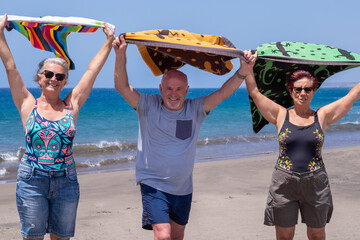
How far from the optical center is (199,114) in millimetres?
4766

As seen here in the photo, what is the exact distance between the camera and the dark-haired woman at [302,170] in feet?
15.2

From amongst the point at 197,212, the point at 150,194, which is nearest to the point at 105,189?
the point at 197,212

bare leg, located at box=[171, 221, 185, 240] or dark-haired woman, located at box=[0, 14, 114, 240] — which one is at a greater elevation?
dark-haired woman, located at box=[0, 14, 114, 240]

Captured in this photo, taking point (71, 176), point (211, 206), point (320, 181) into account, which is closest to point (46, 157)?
point (71, 176)

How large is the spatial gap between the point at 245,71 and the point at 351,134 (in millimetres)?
18427

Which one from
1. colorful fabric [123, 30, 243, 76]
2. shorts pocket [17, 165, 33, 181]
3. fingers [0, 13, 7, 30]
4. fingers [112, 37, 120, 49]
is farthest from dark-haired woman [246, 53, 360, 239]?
fingers [0, 13, 7, 30]

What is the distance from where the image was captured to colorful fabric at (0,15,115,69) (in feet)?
15.1

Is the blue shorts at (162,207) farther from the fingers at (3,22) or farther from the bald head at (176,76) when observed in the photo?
the fingers at (3,22)

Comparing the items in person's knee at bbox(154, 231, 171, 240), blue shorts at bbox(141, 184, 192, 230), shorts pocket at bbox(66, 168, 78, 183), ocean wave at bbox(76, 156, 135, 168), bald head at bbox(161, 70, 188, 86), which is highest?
bald head at bbox(161, 70, 188, 86)

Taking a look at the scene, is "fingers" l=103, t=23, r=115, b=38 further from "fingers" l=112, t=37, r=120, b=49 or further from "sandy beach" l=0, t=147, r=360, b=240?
"sandy beach" l=0, t=147, r=360, b=240

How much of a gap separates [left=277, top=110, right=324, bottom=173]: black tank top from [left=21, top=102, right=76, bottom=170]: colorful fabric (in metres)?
1.88

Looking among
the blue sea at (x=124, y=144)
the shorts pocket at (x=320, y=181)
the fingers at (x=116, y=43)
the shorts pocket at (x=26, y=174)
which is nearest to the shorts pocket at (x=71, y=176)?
the shorts pocket at (x=26, y=174)

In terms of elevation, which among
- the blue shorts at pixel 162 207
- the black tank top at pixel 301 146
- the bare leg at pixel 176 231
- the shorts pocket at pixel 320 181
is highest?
the black tank top at pixel 301 146

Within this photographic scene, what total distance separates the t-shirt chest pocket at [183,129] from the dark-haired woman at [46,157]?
2.99 feet
